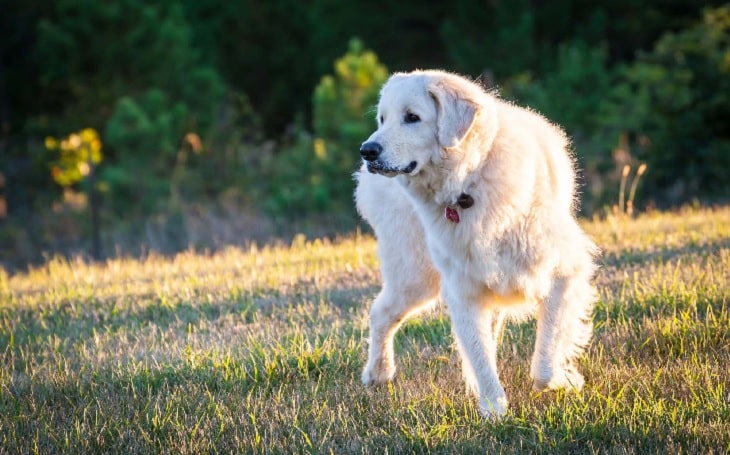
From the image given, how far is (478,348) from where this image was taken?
4.18m

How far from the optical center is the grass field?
3844mm

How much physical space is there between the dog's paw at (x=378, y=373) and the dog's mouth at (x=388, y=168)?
4.09 feet

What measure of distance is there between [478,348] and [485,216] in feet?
2.05

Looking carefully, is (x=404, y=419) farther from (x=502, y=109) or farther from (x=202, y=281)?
(x=202, y=281)

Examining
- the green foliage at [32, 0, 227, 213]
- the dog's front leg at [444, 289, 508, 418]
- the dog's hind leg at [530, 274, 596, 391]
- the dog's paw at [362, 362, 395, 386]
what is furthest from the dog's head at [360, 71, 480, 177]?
the green foliage at [32, 0, 227, 213]

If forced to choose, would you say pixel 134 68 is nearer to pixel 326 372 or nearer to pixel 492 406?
pixel 326 372

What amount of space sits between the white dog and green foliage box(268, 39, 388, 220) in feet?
31.2

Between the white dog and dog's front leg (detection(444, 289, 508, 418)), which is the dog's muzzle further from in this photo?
dog's front leg (detection(444, 289, 508, 418))

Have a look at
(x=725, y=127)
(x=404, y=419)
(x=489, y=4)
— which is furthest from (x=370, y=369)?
(x=489, y=4)

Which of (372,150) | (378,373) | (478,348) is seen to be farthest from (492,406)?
(372,150)

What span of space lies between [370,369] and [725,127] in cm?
1122

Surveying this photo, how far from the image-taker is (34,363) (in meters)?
5.46

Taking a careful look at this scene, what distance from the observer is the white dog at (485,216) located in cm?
415

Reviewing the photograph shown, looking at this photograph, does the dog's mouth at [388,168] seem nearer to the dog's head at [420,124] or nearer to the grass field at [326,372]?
the dog's head at [420,124]
